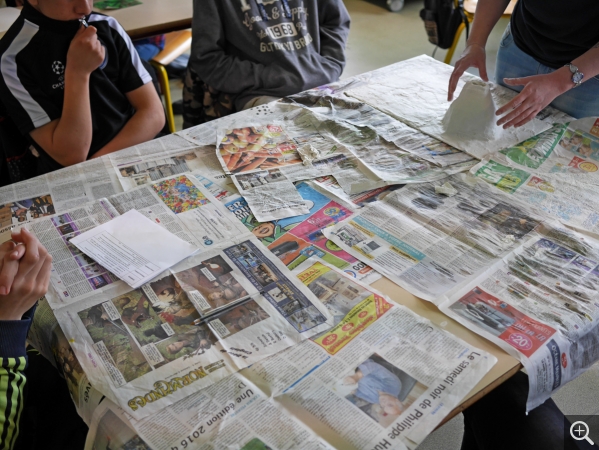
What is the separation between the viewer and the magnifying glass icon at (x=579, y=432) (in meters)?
0.85

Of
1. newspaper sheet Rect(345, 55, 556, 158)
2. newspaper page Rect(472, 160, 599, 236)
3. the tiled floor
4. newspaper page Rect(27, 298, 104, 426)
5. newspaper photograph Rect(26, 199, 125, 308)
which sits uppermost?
newspaper sheet Rect(345, 55, 556, 158)

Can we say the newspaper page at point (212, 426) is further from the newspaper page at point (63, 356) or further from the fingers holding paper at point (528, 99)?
the fingers holding paper at point (528, 99)

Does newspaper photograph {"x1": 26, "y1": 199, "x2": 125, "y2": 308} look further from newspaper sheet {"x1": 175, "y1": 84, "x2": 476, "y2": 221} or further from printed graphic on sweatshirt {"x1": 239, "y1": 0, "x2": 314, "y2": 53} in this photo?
printed graphic on sweatshirt {"x1": 239, "y1": 0, "x2": 314, "y2": 53}

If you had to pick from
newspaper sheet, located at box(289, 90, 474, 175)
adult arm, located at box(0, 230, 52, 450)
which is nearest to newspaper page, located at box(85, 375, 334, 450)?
adult arm, located at box(0, 230, 52, 450)

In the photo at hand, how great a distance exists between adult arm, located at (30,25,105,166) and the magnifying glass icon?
1.24 metres

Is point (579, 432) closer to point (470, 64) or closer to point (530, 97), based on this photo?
point (530, 97)

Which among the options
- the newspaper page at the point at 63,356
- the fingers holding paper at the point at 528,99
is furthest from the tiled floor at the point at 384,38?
the newspaper page at the point at 63,356

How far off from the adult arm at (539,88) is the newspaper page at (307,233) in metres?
0.50

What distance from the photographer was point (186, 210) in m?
1.00

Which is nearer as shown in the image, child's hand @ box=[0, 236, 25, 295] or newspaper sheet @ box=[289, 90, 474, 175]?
child's hand @ box=[0, 236, 25, 295]

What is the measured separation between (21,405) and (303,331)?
0.43 metres

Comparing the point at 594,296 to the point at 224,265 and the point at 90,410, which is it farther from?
the point at 90,410

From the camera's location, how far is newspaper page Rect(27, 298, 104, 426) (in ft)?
2.23

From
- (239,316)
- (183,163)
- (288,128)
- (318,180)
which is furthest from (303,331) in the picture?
(288,128)
